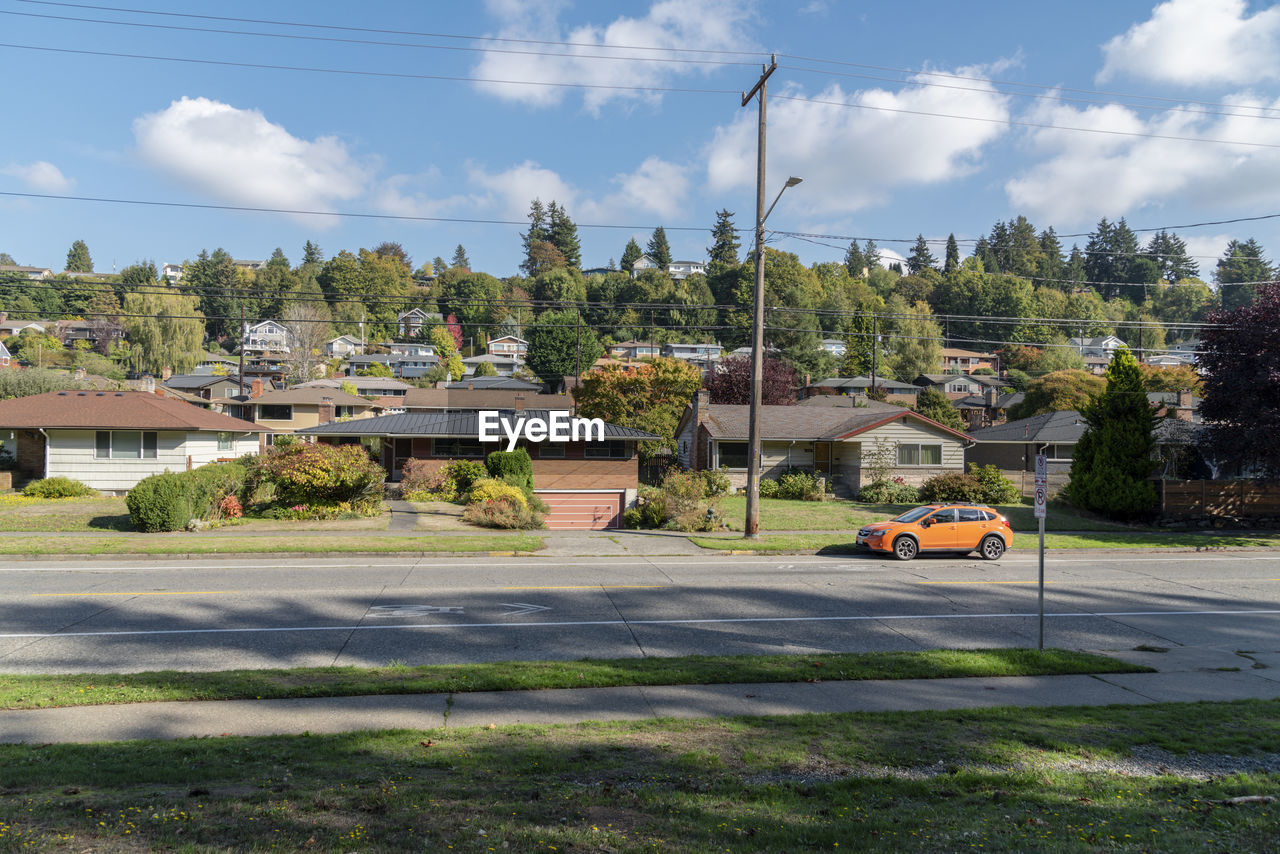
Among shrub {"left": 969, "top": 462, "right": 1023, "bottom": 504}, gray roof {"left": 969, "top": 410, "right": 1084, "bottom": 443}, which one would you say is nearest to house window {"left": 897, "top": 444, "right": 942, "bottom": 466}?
shrub {"left": 969, "top": 462, "right": 1023, "bottom": 504}

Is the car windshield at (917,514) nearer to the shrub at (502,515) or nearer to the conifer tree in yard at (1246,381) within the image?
the shrub at (502,515)

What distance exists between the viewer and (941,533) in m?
21.7

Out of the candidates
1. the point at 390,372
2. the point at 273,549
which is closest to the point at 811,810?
the point at 273,549

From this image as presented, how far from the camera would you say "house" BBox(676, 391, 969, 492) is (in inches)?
1486

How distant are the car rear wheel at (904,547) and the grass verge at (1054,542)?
1.67m

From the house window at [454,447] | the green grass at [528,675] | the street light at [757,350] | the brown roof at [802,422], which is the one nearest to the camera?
the green grass at [528,675]

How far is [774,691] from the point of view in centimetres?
915

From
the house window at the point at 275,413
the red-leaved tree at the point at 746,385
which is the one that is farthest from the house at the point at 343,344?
the red-leaved tree at the point at 746,385

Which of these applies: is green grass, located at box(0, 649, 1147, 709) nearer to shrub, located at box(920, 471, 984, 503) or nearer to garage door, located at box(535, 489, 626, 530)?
garage door, located at box(535, 489, 626, 530)

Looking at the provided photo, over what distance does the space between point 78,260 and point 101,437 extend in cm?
20019

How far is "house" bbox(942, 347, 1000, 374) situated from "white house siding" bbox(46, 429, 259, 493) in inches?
4278

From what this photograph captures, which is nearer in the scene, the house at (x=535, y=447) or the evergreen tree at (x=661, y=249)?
the house at (x=535, y=447)

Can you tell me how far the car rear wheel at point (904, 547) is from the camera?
21.4 meters

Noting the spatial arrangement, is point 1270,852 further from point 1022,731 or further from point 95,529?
point 95,529
